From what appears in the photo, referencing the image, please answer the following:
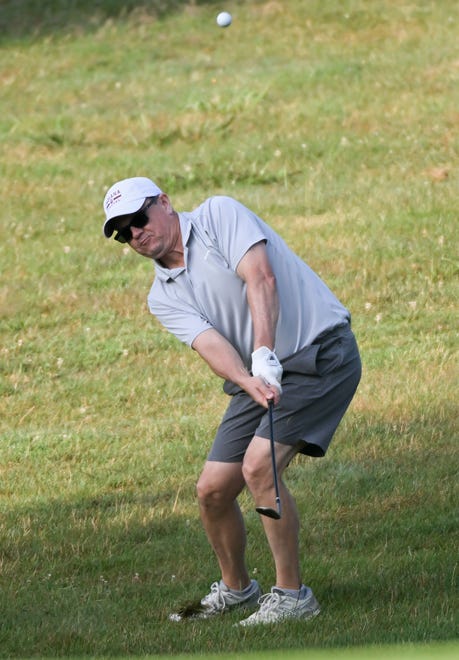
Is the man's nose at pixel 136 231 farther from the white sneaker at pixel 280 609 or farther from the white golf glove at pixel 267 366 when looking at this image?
the white sneaker at pixel 280 609

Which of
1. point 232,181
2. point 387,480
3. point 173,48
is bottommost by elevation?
point 387,480

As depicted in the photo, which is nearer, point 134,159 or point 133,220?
point 133,220

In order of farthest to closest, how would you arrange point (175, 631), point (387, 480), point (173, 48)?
Answer: 1. point (173, 48)
2. point (387, 480)
3. point (175, 631)

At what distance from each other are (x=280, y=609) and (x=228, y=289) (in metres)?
1.35

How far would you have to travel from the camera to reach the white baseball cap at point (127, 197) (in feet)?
19.4

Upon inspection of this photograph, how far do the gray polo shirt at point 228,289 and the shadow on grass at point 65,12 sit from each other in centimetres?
1671

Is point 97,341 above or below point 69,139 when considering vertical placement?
below

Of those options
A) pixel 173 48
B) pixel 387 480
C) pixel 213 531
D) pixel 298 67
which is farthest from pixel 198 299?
pixel 173 48

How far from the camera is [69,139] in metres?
17.7

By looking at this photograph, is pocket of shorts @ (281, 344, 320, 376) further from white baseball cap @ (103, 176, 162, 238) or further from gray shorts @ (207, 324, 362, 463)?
white baseball cap @ (103, 176, 162, 238)

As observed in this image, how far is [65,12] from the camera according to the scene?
74.5ft

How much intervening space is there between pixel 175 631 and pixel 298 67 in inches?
547

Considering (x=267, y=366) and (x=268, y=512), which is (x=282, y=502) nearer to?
(x=268, y=512)

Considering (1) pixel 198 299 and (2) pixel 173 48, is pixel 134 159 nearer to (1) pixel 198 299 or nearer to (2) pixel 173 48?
(2) pixel 173 48
